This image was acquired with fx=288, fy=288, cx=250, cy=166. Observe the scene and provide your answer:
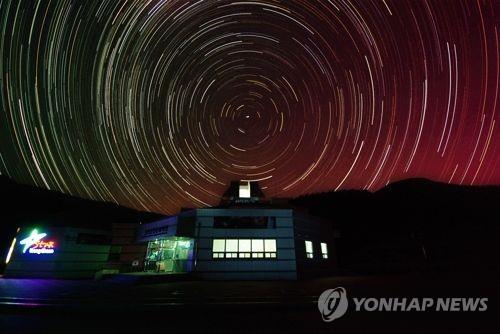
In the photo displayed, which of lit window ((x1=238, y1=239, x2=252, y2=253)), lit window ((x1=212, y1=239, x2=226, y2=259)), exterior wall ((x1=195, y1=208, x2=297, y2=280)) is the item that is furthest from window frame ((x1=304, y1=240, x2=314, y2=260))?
lit window ((x1=212, y1=239, x2=226, y2=259))

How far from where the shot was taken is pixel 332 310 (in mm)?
7602

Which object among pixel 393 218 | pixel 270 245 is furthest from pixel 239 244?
pixel 393 218

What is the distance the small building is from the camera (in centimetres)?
2330

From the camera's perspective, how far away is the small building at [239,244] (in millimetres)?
23297

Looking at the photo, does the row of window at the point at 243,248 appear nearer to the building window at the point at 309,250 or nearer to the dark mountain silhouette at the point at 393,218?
the building window at the point at 309,250

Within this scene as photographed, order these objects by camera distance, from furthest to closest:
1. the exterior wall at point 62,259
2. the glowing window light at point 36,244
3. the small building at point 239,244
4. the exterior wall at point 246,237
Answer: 1. the glowing window light at point 36,244
2. the exterior wall at point 62,259
3. the small building at point 239,244
4. the exterior wall at point 246,237

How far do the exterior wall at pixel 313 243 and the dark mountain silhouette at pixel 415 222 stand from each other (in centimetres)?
2595

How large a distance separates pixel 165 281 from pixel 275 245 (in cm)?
903

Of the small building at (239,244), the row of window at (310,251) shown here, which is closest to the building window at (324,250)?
the row of window at (310,251)

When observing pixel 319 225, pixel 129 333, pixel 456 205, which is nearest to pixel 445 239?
pixel 456 205

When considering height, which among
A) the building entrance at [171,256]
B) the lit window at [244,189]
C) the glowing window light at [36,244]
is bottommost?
the building entrance at [171,256]

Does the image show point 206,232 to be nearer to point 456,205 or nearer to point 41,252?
point 41,252

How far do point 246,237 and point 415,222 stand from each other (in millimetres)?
90247

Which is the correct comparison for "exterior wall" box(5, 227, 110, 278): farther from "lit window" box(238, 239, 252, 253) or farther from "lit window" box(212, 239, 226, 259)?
"lit window" box(238, 239, 252, 253)
